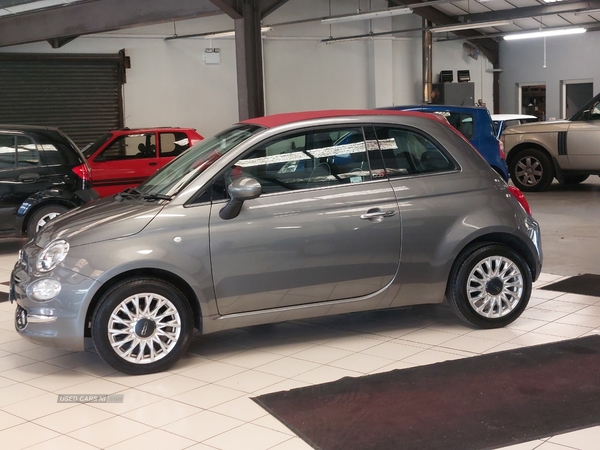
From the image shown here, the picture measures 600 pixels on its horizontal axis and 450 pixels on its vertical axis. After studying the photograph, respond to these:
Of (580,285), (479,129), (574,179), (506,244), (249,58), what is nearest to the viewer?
(506,244)

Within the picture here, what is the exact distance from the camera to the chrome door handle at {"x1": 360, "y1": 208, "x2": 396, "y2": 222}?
5.10m

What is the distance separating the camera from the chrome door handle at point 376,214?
201 inches

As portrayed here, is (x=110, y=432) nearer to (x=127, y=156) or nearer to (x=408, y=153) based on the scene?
(x=408, y=153)

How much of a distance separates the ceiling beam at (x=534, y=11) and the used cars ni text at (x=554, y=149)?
5.67 m

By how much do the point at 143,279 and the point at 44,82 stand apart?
12.5 meters

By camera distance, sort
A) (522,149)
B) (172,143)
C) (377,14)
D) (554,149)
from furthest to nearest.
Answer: (377,14) < (522,149) < (554,149) < (172,143)

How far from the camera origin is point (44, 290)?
4.72 m

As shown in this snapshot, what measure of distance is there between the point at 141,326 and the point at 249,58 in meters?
6.86

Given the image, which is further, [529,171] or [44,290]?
Result: [529,171]

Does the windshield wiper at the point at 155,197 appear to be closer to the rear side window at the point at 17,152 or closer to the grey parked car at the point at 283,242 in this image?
the grey parked car at the point at 283,242

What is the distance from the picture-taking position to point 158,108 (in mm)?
17828

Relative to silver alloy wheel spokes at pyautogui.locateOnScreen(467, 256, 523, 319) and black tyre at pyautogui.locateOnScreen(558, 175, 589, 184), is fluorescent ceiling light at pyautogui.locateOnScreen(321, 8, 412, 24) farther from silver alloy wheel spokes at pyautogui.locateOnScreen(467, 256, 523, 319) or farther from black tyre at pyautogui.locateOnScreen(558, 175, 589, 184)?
silver alloy wheel spokes at pyautogui.locateOnScreen(467, 256, 523, 319)

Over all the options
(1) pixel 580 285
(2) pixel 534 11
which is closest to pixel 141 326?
(1) pixel 580 285

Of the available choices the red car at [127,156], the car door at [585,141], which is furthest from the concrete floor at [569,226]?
the red car at [127,156]
